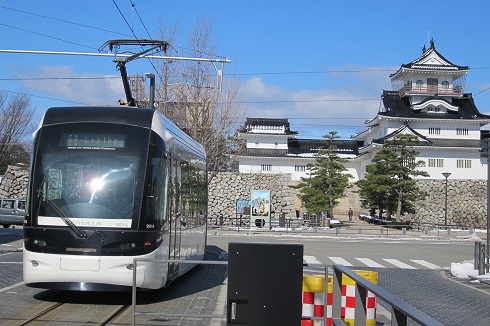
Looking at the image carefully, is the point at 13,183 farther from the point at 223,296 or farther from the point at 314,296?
the point at 314,296

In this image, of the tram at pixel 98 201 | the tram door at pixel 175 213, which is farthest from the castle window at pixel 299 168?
the tram at pixel 98 201

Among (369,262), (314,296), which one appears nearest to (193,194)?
(314,296)

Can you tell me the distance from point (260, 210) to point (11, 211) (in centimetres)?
1681

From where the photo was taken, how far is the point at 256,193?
44.3 meters

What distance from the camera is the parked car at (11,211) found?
42094 mm

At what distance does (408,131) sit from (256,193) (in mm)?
29131

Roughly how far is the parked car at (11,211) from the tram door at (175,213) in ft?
104

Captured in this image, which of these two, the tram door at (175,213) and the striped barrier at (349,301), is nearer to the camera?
the striped barrier at (349,301)

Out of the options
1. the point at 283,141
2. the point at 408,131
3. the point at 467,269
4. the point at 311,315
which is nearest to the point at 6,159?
the point at 283,141

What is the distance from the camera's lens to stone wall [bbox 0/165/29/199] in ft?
185

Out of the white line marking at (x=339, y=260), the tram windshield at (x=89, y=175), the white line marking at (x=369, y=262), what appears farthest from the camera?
the white line marking at (x=339, y=260)

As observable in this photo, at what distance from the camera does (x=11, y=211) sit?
42250mm

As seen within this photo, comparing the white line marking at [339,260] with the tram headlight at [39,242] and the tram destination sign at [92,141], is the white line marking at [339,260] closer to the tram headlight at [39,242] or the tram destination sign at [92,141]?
the tram destination sign at [92,141]

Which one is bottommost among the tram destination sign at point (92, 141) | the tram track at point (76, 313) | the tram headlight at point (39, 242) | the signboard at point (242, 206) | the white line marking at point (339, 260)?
the white line marking at point (339, 260)
